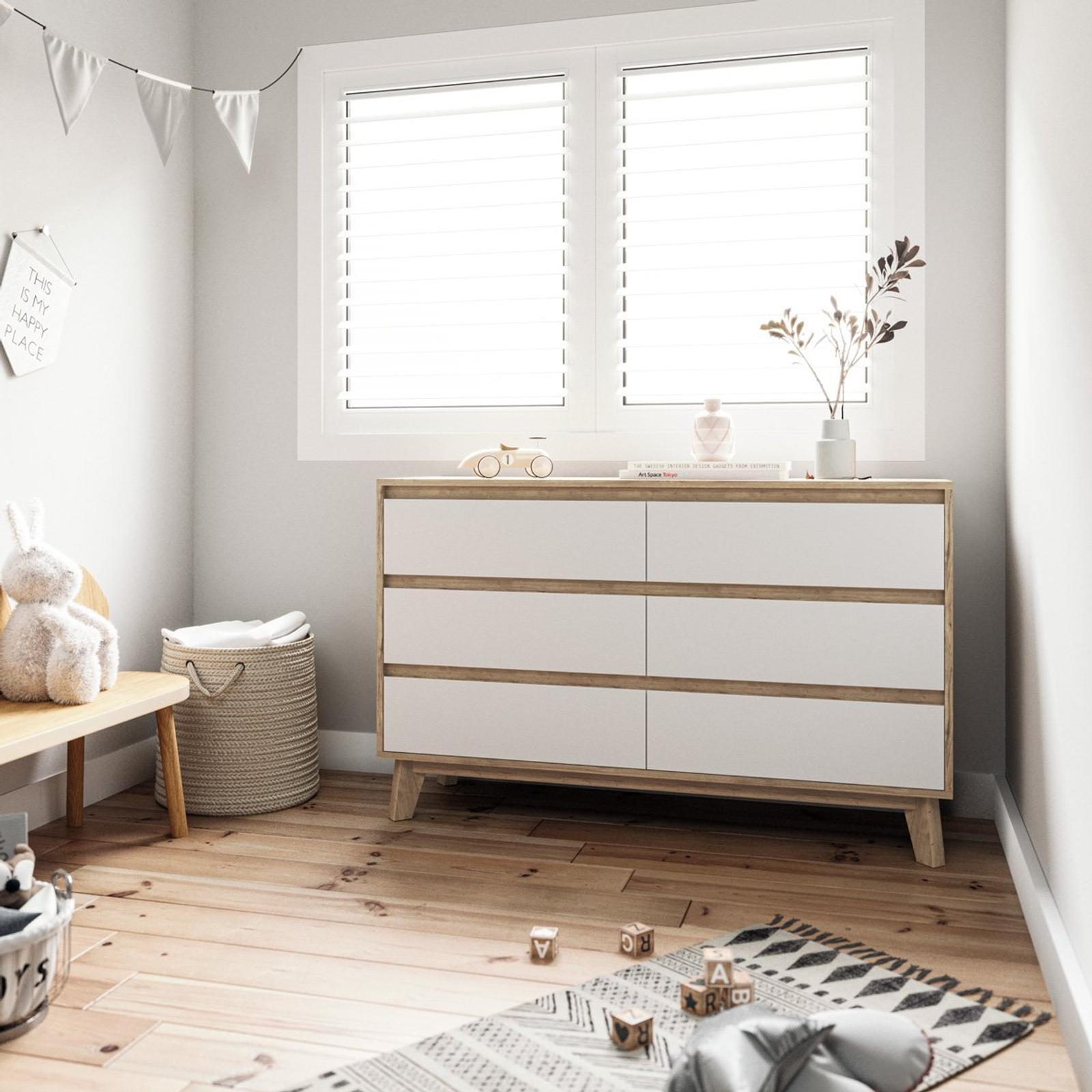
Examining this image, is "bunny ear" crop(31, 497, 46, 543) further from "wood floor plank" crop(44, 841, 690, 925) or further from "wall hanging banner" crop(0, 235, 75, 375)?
"wood floor plank" crop(44, 841, 690, 925)

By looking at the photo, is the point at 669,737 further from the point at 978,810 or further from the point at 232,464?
the point at 232,464

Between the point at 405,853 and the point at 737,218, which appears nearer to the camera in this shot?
the point at 405,853

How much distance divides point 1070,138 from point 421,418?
1783 mm

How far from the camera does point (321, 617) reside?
312cm

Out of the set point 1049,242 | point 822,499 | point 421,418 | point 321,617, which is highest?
point 1049,242

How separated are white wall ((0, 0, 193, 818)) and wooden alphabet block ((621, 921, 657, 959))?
1510 millimetres

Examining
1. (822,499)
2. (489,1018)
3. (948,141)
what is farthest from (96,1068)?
(948,141)

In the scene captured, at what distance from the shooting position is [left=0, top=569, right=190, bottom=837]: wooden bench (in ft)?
6.89

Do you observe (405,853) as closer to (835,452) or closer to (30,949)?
(30,949)

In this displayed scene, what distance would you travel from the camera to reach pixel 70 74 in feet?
8.37

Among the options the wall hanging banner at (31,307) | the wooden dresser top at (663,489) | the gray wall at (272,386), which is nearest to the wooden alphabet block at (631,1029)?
the wooden dresser top at (663,489)

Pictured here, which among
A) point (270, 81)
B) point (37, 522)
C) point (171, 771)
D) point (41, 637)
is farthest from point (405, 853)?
point (270, 81)

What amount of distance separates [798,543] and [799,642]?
8.5 inches

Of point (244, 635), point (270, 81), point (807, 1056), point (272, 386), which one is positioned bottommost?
point (807, 1056)
